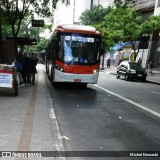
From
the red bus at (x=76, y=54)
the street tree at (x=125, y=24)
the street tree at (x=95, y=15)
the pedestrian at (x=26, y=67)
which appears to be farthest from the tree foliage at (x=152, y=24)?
the street tree at (x=95, y=15)

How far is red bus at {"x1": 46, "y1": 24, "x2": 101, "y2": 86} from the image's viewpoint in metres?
17.0

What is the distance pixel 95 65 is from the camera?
17.5 meters

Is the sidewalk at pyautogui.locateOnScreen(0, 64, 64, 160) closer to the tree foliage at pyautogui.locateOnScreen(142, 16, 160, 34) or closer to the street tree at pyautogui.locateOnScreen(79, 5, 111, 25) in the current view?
the tree foliage at pyautogui.locateOnScreen(142, 16, 160, 34)

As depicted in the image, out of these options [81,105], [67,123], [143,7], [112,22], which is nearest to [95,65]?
[81,105]

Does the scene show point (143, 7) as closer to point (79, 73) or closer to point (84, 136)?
point (79, 73)

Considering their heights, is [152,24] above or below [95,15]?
below

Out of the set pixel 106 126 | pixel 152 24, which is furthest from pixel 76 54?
pixel 152 24

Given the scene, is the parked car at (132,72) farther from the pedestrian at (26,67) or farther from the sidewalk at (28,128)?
the sidewalk at (28,128)

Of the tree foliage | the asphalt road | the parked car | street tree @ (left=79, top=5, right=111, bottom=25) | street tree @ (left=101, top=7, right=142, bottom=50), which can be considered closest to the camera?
the asphalt road

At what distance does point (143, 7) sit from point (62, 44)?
31309 mm

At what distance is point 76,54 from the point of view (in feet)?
56.4

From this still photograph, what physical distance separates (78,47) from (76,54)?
377mm

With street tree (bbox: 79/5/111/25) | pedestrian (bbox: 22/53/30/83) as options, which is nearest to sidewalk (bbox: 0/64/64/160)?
pedestrian (bbox: 22/53/30/83)

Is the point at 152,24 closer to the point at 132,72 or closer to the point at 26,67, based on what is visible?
the point at 132,72
